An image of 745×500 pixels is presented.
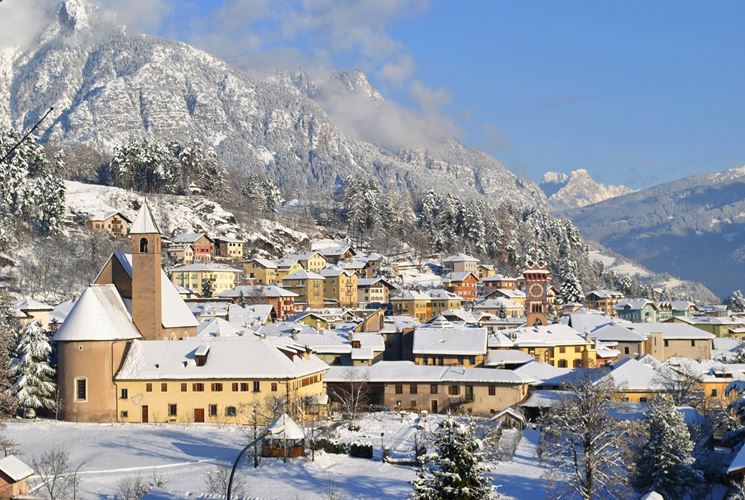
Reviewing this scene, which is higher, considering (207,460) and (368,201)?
(368,201)

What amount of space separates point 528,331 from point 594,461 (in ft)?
164

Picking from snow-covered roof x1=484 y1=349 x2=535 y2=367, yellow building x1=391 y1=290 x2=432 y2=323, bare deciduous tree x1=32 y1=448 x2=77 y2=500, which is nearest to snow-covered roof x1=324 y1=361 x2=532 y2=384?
snow-covered roof x1=484 y1=349 x2=535 y2=367

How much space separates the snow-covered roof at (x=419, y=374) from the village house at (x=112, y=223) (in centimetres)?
6262

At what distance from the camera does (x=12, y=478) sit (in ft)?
117

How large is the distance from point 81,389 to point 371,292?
78632 millimetres

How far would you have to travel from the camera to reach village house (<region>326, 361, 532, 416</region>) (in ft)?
226

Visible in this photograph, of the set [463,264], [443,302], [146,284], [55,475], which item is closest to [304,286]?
[443,302]

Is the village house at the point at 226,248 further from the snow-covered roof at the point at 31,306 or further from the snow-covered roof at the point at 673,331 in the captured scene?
the snow-covered roof at the point at 673,331

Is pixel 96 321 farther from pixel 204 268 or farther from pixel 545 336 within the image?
pixel 204 268

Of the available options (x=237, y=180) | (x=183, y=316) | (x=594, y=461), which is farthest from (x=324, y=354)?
(x=237, y=180)

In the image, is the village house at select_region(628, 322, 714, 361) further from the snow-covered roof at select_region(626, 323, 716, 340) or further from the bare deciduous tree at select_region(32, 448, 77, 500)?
the bare deciduous tree at select_region(32, 448, 77, 500)

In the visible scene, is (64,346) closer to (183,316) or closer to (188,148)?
(183,316)

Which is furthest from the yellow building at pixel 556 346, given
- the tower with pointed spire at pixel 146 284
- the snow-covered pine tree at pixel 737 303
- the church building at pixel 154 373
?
the snow-covered pine tree at pixel 737 303

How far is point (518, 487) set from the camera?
46.2 metres
